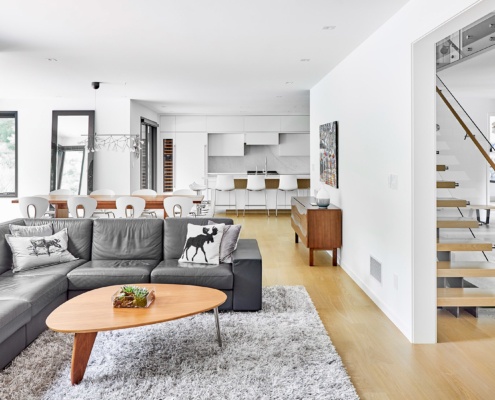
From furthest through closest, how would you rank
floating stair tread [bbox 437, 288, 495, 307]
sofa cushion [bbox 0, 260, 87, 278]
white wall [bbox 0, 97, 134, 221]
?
white wall [bbox 0, 97, 134, 221] < sofa cushion [bbox 0, 260, 87, 278] < floating stair tread [bbox 437, 288, 495, 307]

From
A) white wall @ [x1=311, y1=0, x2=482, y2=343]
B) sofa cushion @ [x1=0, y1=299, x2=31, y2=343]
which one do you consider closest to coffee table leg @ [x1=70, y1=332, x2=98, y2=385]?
sofa cushion @ [x1=0, y1=299, x2=31, y2=343]

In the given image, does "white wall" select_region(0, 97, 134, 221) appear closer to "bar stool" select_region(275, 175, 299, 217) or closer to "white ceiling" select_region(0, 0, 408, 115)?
"white ceiling" select_region(0, 0, 408, 115)

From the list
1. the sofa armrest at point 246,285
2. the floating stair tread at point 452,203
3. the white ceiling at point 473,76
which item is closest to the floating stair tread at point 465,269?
the floating stair tread at point 452,203

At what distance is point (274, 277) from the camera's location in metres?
5.39

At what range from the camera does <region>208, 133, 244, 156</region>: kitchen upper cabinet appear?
1274 cm

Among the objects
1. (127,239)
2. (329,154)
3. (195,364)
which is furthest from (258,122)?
(195,364)

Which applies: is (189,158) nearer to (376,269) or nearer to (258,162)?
(258,162)

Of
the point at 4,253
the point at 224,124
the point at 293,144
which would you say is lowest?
the point at 4,253

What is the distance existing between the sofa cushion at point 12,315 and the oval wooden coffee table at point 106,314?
0.28m

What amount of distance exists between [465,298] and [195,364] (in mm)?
2426

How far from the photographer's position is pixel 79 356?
9.07 feet

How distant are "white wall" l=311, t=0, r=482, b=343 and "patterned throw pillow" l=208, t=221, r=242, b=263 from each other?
56.2 inches

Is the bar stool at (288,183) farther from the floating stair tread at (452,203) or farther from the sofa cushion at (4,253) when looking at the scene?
the sofa cushion at (4,253)

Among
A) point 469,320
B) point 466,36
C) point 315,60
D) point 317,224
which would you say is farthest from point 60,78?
point 469,320
